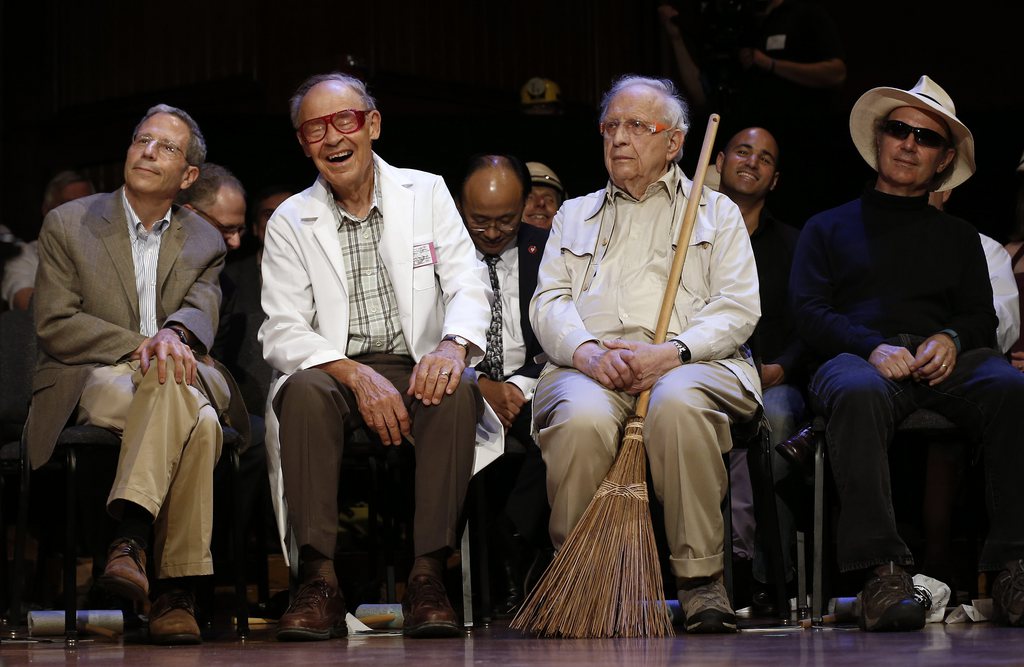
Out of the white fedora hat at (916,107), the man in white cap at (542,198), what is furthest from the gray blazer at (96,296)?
the white fedora hat at (916,107)

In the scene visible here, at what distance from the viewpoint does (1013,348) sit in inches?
167

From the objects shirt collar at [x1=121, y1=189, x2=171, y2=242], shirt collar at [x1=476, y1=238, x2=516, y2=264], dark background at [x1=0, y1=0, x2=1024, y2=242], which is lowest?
shirt collar at [x1=476, y1=238, x2=516, y2=264]

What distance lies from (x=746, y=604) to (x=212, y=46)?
4029mm

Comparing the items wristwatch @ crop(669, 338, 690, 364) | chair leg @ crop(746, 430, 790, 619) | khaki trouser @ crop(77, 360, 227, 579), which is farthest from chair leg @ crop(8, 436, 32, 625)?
chair leg @ crop(746, 430, 790, 619)

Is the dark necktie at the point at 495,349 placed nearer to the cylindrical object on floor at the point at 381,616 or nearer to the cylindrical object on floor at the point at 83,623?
the cylindrical object on floor at the point at 381,616

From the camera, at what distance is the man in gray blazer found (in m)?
3.22

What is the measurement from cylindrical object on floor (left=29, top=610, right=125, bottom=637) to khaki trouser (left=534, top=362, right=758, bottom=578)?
3.90 ft

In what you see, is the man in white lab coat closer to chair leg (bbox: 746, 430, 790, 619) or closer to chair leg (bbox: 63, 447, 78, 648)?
chair leg (bbox: 63, 447, 78, 648)

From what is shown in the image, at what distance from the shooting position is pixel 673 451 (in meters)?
3.23

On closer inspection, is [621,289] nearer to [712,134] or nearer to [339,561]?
[712,134]

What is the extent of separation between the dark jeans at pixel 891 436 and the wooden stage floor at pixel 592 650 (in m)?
0.22

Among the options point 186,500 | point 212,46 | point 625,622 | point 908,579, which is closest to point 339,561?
point 186,500

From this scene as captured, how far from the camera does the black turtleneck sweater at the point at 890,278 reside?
12.4 ft

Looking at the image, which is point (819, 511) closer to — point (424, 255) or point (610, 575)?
point (610, 575)
